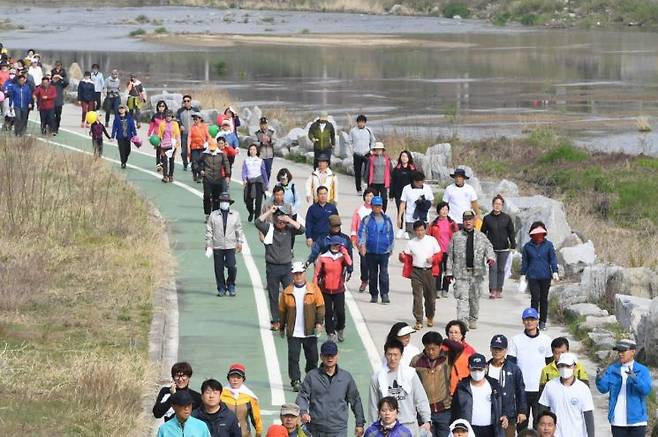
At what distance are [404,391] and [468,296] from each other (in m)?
6.60

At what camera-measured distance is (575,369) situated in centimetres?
1391

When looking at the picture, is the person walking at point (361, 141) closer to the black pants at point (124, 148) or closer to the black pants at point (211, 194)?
the black pants at point (211, 194)

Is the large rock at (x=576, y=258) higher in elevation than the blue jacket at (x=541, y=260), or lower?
lower

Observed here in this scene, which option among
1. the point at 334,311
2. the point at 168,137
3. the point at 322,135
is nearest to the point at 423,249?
the point at 334,311

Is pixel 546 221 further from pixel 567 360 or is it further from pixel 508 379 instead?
pixel 567 360

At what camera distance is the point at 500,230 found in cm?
2141

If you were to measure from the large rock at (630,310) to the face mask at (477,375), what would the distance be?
601 centimetres

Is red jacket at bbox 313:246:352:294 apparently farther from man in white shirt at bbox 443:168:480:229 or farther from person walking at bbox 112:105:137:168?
person walking at bbox 112:105:137:168

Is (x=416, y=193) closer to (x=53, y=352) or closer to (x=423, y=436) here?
(x=53, y=352)

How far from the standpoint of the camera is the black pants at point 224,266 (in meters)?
21.6

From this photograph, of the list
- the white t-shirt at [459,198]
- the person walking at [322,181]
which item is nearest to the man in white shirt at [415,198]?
the white t-shirt at [459,198]

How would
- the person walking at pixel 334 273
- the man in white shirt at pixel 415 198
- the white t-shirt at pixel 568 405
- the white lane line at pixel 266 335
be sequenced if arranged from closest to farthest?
the white t-shirt at pixel 568 405, the white lane line at pixel 266 335, the person walking at pixel 334 273, the man in white shirt at pixel 415 198

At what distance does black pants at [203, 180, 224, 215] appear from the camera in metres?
26.5

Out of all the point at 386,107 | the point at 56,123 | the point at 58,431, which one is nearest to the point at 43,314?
the point at 58,431
